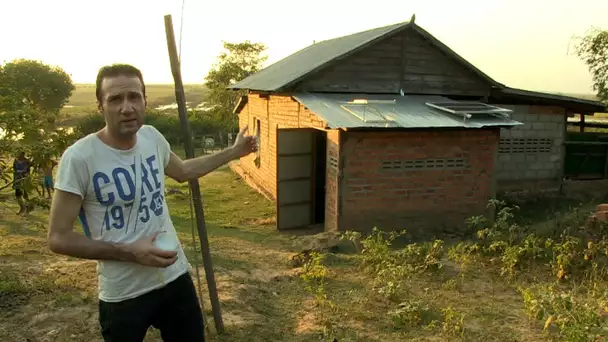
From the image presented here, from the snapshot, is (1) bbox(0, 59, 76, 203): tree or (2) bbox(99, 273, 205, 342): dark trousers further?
(1) bbox(0, 59, 76, 203): tree

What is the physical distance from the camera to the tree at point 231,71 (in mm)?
23422

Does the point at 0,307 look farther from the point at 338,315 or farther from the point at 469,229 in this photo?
the point at 469,229

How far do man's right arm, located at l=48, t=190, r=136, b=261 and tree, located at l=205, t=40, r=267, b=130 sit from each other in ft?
72.0

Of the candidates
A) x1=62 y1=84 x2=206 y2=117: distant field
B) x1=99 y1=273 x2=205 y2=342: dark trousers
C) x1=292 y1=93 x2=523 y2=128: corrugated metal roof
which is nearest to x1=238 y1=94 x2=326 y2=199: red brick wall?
x1=292 y1=93 x2=523 y2=128: corrugated metal roof

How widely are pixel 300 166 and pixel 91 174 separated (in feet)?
24.6

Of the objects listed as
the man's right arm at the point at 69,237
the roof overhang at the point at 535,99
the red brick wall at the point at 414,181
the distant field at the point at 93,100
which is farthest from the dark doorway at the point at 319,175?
the man's right arm at the point at 69,237

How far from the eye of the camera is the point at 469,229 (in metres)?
8.41

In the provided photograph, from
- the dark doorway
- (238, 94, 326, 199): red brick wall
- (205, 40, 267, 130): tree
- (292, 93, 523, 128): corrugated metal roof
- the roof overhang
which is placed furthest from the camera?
(205, 40, 267, 130): tree

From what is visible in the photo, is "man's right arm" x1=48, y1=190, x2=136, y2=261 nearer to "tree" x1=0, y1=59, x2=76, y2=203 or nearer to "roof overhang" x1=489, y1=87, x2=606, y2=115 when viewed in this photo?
"tree" x1=0, y1=59, x2=76, y2=203

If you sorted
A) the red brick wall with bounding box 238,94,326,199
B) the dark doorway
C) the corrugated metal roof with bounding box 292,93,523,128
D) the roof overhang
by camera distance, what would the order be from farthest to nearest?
the roof overhang
the dark doorway
the red brick wall with bounding box 238,94,326,199
the corrugated metal roof with bounding box 292,93,523,128

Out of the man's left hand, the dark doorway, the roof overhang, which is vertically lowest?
the dark doorway

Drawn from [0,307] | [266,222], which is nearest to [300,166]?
[266,222]

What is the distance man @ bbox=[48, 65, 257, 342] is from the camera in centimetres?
190

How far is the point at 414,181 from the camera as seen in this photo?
8211 millimetres
